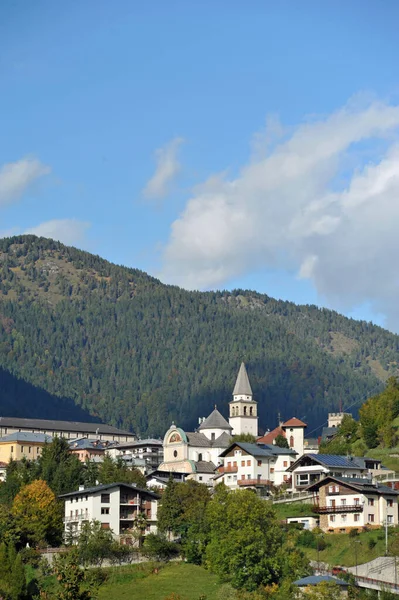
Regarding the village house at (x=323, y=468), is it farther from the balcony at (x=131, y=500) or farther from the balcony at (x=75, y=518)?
the balcony at (x=75, y=518)

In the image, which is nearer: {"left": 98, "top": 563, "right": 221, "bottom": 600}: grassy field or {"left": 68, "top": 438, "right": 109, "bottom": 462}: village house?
{"left": 98, "top": 563, "right": 221, "bottom": 600}: grassy field

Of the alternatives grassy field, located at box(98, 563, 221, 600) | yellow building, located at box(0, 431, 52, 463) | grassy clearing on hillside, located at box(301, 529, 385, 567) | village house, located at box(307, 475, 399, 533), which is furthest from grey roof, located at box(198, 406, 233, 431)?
grassy clearing on hillside, located at box(301, 529, 385, 567)

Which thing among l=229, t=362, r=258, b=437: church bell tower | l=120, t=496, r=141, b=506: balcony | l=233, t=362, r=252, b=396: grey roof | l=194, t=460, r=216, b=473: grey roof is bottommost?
l=120, t=496, r=141, b=506: balcony

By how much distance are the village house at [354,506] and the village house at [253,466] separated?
20.8 m

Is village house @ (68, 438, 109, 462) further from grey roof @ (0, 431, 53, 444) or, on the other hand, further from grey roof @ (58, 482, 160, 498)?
grey roof @ (58, 482, 160, 498)

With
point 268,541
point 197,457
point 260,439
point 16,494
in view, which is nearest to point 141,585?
point 268,541

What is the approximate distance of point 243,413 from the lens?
17812 cm

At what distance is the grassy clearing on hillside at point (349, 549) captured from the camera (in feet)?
330

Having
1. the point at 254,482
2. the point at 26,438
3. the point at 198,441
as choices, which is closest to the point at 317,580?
the point at 254,482

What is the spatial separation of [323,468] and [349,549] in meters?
20.3

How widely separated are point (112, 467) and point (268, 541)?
130 feet

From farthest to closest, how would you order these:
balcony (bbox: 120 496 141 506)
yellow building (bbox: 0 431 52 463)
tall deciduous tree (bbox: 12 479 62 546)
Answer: yellow building (bbox: 0 431 52 463)
balcony (bbox: 120 496 141 506)
tall deciduous tree (bbox: 12 479 62 546)

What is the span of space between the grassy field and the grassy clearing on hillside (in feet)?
30.2

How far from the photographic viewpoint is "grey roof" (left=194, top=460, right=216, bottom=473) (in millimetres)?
152500
